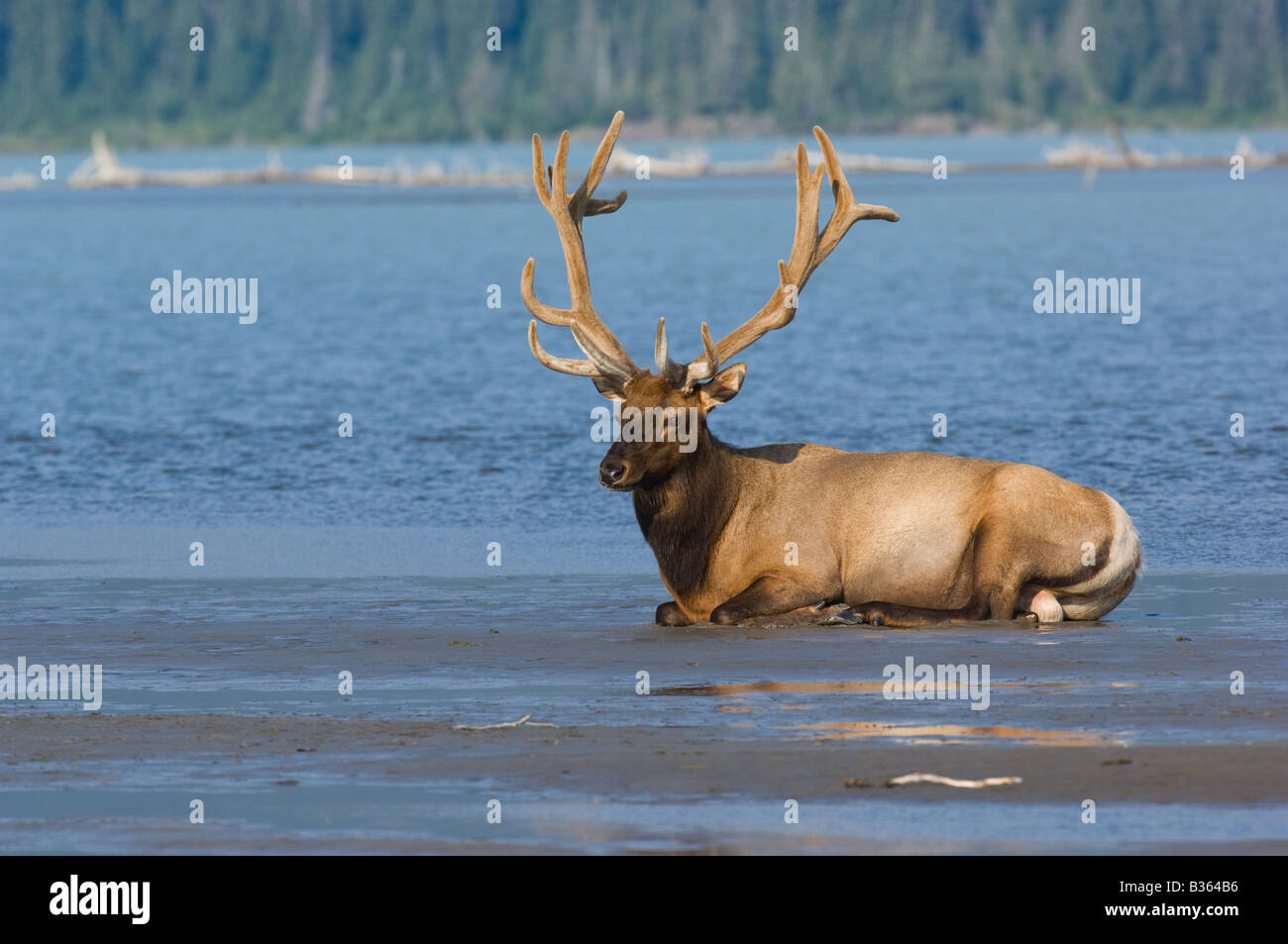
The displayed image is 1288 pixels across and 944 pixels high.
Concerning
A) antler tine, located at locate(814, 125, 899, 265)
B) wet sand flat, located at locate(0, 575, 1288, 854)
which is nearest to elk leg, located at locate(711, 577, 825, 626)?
wet sand flat, located at locate(0, 575, 1288, 854)

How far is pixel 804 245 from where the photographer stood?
47.8 ft

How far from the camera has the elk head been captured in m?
13.5

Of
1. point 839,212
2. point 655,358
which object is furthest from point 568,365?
point 839,212

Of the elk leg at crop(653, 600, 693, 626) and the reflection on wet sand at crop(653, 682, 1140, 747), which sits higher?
the elk leg at crop(653, 600, 693, 626)

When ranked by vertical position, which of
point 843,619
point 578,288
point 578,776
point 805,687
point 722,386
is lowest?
point 578,776

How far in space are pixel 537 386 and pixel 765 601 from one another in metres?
16.7

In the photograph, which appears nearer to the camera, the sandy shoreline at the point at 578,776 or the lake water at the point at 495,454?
the sandy shoreline at the point at 578,776

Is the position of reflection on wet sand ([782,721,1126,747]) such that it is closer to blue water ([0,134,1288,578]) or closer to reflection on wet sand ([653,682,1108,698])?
reflection on wet sand ([653,682,1108,698])

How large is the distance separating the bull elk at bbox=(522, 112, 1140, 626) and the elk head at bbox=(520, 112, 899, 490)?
13 mm

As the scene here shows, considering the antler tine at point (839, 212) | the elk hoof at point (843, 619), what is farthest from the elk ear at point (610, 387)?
the elk hoof at point (843, 619)

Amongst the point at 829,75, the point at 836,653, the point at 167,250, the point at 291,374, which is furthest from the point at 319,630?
the point at 829,75

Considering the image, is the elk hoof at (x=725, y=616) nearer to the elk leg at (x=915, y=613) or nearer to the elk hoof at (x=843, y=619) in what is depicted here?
the elk hoof at (x=843, y=619)

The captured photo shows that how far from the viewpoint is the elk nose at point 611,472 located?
13.2 m

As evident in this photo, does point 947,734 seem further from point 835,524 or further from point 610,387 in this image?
point 610,387
